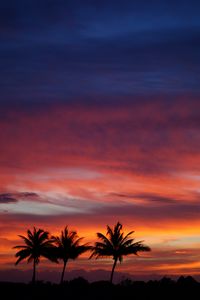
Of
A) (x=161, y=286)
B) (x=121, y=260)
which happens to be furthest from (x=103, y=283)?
(x=161, y=286)

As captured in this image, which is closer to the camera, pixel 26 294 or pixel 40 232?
pixel 26 294

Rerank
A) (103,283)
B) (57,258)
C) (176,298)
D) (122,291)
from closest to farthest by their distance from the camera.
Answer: (176,298)
(122,291)
(103,283)
(57,258)

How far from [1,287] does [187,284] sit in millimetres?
26041

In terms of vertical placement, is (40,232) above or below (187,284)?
above

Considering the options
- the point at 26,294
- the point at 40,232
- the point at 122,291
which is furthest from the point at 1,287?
the point at 122,291

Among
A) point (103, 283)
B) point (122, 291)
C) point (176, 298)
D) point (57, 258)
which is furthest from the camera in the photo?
point (57, 258)

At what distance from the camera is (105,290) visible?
90.9m

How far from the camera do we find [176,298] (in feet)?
276

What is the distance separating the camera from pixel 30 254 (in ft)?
340

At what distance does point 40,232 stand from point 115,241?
479 inches

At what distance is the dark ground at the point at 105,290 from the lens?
86.5 metres

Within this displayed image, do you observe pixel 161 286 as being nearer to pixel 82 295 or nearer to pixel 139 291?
pixel 139 291

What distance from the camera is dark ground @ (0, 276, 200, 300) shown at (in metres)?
86.5

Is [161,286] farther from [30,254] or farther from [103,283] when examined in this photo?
[30,254]
